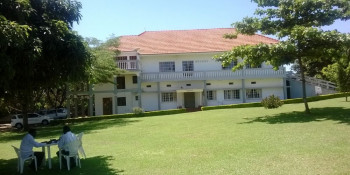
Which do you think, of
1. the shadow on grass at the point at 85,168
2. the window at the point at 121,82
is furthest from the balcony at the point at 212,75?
the shadow on grass at the point at 85,168

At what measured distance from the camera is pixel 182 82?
1367 inches

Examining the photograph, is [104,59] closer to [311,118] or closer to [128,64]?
[128,64]

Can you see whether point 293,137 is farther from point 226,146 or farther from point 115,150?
point 115,150

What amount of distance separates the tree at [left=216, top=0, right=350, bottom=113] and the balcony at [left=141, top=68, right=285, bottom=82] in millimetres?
14354

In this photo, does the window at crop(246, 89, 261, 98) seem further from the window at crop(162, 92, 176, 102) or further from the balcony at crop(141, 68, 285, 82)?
the window at crop(162, 92, 176, 102)

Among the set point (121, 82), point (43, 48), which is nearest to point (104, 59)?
point (121, 82)

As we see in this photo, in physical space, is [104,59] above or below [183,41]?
below

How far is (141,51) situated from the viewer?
116 feet

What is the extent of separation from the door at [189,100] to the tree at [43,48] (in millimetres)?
25667

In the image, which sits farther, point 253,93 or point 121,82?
point 121,82

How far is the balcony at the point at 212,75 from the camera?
111 ft

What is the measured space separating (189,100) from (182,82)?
2100 mm

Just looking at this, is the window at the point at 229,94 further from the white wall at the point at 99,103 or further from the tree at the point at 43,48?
the tree at the point at 43,48

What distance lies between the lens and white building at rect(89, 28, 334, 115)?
112 ft
